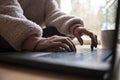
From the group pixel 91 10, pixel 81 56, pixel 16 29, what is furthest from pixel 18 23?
pixel 91 10

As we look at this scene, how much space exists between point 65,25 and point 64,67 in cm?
38

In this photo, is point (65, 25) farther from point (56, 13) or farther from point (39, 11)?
point (39, 11)

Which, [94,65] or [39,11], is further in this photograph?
[39,11]

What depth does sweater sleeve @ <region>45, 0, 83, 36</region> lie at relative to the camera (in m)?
0.58

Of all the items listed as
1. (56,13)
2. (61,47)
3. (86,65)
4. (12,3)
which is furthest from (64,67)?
(56,13)

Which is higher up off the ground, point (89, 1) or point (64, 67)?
point (64, 67)

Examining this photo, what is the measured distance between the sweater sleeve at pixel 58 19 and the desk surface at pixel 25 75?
12.4 inches

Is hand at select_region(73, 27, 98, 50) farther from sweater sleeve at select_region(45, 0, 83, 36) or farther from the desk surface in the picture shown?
the desk surface

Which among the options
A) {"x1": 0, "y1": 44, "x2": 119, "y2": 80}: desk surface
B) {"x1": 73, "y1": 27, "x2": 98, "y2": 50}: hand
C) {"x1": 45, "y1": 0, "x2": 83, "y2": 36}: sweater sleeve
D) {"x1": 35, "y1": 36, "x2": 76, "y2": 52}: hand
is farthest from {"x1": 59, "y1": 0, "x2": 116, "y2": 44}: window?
{"x1": 0, "y1": 44, "x2": 119, "y2": 80}: desk surface

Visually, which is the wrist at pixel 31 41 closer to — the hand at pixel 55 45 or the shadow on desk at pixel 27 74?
the hand at pixel 55 45

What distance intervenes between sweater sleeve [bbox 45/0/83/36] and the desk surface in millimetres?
315

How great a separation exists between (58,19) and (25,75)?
407mm

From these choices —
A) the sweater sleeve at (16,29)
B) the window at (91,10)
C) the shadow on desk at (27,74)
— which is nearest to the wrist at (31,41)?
the sweater sleeve at (16,29)

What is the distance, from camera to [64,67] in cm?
22
